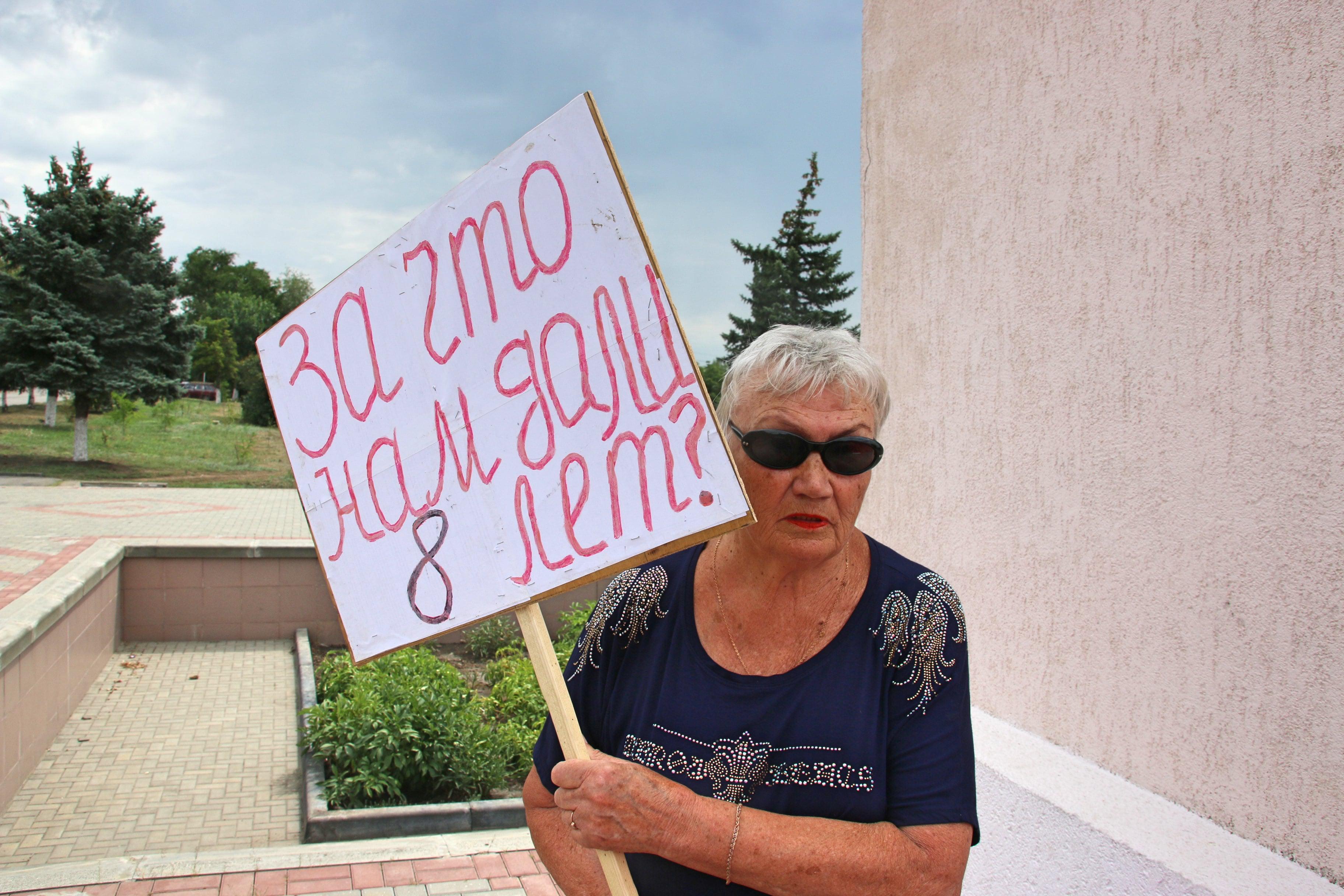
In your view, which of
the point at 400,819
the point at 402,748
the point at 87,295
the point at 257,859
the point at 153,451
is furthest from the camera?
the point at 153,451

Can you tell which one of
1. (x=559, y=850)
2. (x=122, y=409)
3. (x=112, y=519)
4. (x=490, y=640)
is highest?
(x=122, y=409)

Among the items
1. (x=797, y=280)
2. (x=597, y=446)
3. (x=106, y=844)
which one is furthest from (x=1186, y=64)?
(x=797, y=280)

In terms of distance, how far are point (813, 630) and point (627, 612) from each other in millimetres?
319

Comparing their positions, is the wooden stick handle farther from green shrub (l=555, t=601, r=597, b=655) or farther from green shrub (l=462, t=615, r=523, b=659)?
green shrub (l=462, t=615, r=523, b=659)

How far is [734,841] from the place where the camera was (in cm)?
130

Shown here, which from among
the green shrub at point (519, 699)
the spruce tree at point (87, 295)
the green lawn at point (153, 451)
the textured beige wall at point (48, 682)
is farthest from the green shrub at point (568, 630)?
the spruce tree at point (87, 295)

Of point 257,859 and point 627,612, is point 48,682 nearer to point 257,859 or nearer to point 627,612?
point 257,859

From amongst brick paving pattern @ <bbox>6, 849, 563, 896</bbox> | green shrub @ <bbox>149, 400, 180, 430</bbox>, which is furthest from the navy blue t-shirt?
green shrub @ <bbox>149, 400, 180, 430</bbox>

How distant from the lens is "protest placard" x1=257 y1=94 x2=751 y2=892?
4.27 feet

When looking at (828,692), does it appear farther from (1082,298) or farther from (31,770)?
(31,770)

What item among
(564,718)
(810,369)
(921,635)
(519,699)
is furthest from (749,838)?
(519,699)

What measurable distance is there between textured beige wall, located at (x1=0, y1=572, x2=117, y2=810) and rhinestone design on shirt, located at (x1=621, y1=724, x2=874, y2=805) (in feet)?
15.7

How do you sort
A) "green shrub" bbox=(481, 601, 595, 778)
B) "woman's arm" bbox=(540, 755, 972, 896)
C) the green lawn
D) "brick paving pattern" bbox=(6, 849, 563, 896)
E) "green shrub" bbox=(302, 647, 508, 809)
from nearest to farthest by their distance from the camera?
"woman's arm" bbox=(540, 755, 972, 896) → "brick paving pattern" bbox=(6, 849, 563, 896) → "green shrub" bbox=(302, 647, 508, 809) → "green shrub" bbox=(481, 601, 595, 778) → the green lawn

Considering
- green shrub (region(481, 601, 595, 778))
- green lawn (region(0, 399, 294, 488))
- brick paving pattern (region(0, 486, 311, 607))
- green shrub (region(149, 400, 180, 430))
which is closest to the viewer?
green shrub (region(481, 601, 595, 778))
